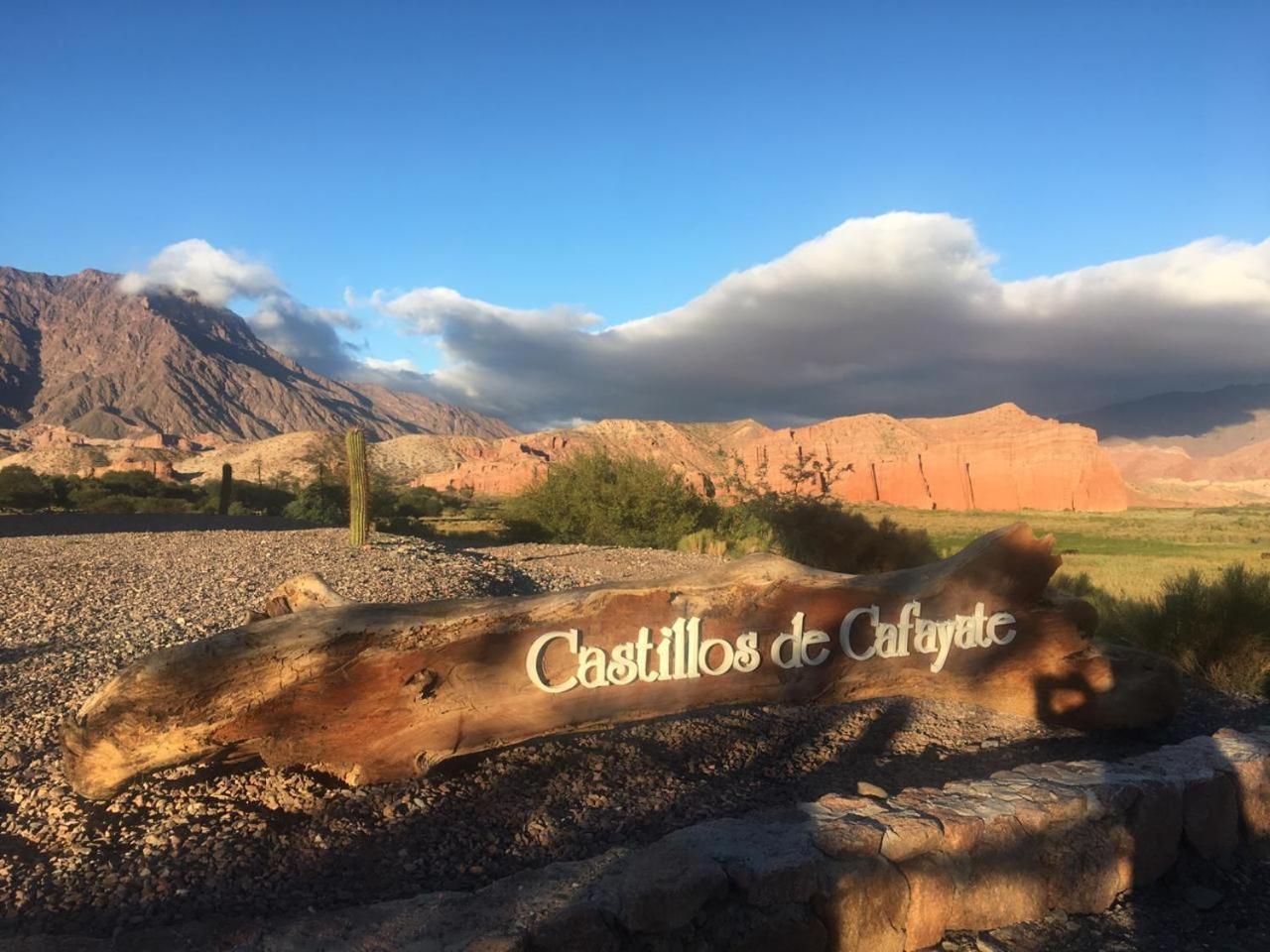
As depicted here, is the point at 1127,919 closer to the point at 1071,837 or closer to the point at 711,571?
the point at 1071,837

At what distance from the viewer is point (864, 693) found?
578cm

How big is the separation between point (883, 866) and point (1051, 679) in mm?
3647

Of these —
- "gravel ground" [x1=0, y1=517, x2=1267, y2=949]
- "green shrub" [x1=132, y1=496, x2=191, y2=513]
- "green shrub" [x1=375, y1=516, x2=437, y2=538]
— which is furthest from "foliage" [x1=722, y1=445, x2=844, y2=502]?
"green shrub" [x1=132, y1=496, x2=191, y2=513]

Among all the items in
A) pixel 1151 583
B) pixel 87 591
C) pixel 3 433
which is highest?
pixel 3 433

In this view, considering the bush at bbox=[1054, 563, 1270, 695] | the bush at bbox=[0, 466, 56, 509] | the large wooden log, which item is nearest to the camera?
the large wooden log

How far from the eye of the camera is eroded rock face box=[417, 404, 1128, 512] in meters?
93.9

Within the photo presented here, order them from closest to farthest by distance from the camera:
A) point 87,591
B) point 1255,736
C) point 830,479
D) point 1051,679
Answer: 1. point 1255,736
2. point 1051,679
3. point 87,591
4. point 830,479

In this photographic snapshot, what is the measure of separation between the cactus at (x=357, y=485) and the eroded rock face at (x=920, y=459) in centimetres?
6608

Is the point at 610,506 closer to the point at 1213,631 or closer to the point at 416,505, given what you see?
the point at 1213,631

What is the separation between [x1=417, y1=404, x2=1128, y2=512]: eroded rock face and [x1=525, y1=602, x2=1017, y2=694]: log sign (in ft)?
251

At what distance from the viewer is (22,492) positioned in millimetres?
31078

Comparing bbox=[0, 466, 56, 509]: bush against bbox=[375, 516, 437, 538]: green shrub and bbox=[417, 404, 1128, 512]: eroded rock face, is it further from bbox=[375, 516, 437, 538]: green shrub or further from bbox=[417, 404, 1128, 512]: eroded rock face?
bbox=[417, 404, 1128, 512]: eroded rock face

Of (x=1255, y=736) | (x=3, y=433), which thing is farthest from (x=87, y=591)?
(x=3, y=433)

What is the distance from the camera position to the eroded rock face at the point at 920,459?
9394 cm
